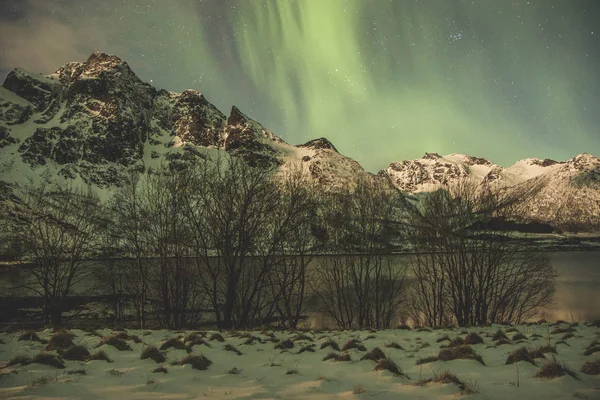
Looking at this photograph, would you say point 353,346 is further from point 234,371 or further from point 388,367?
point 234,371

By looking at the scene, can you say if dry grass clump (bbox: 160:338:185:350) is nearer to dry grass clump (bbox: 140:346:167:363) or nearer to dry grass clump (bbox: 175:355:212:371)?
dry grass clump (bbox: 140:346:167:363)

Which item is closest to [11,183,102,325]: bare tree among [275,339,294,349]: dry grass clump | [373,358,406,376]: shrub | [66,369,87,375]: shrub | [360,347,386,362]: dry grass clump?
[275,339,294,349]: dry grass clump

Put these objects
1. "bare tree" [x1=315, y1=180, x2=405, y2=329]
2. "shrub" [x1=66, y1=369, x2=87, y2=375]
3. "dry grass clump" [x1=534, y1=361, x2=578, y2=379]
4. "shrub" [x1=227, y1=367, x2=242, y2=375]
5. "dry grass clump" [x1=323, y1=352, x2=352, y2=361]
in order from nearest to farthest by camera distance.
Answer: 1. "dry grass clump" [x1=534, y1=361, x2=578, y2=379]
2. "shrub" [x1=66, y1=369, x2=87, y2=375]
3. "shrub" [x1=227, y1=367, x2=242, y2=375]
4. "dry grass clump" [x1=323, y1=352, x2=352, y2=361]
5. "bare tree" [x1=315, y1=180, x2=405, y2=329]

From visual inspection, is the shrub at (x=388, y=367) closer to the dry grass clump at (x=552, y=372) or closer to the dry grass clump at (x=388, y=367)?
the dry grass clump at (x=388, y=367)

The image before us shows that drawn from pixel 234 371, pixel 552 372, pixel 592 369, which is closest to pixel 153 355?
pixel 234 371

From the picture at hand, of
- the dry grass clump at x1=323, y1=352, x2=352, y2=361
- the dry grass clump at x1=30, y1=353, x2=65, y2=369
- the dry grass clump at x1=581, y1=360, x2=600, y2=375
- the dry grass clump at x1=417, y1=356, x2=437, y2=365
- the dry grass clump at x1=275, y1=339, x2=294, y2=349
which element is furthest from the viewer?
the dry grass clump at x1=275, y1=339, x2=294, y2=349

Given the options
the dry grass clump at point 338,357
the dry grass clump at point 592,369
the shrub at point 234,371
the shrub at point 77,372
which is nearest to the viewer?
the dry grass clump at point 592,369

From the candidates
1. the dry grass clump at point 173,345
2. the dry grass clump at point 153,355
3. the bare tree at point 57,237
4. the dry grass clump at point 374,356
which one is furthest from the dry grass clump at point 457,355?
the bare tree at point 57,237

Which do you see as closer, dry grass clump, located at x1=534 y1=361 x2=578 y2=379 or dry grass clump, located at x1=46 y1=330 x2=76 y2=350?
dry grass clump, located at x1=534 y1=361 x2=578 y2=379

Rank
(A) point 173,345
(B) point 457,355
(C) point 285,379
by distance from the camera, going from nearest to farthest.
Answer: (C) point 285,379 < (B) point 457,355 < (A) point 173,345

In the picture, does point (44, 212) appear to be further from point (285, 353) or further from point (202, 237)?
point (285, 353)

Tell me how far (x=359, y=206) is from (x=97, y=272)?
27.4m

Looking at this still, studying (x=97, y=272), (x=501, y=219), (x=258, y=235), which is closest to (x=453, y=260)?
(x=501, y=219)

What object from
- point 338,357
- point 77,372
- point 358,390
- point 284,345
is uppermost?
point 77,372
